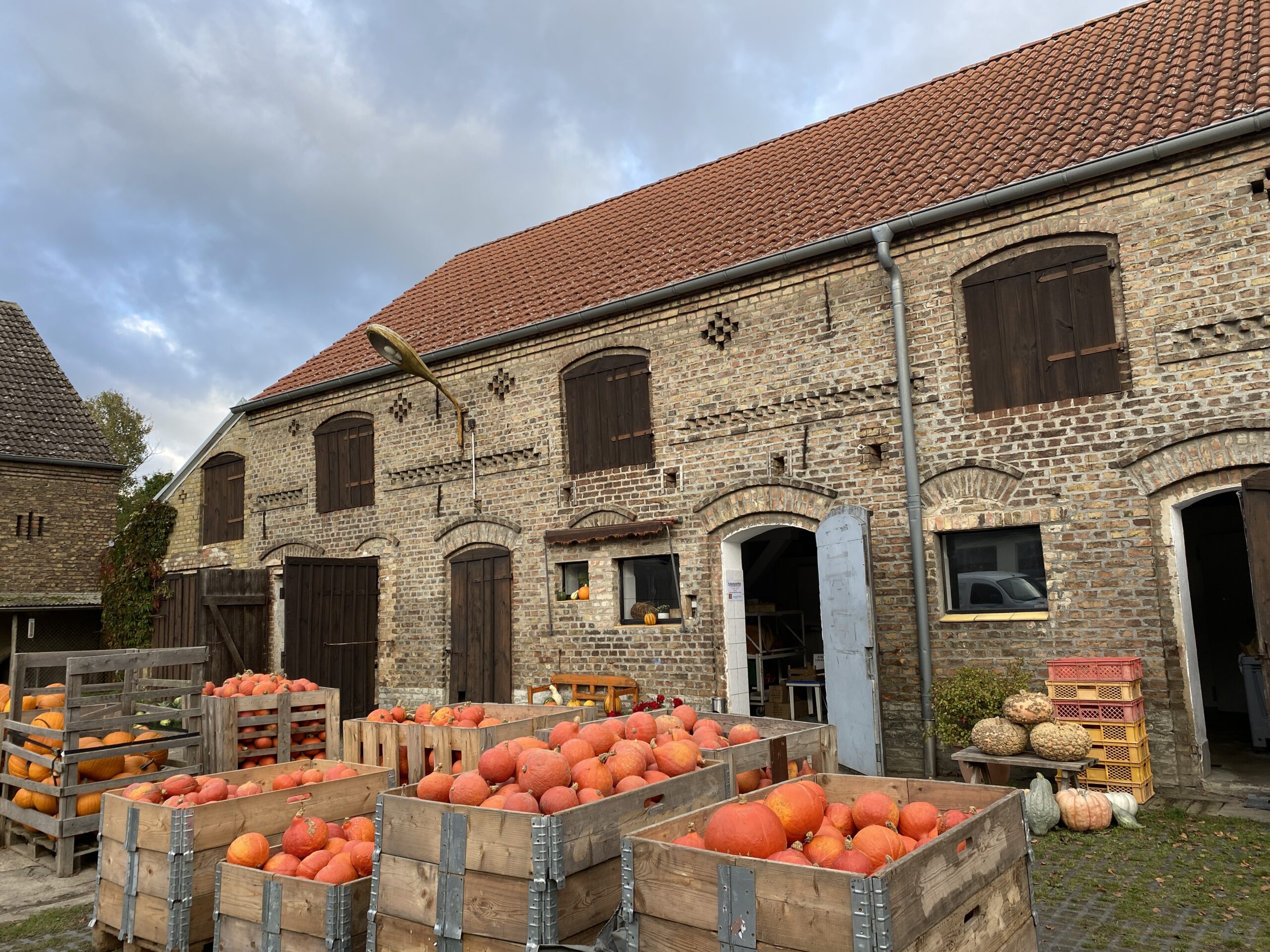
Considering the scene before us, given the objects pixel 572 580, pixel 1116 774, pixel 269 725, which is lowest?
pixel 1116 774

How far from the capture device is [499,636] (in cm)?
1255

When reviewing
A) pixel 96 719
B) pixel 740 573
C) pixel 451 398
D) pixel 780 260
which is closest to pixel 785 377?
pixel 780 260

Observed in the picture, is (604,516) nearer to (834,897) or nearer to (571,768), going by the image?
(571,768)

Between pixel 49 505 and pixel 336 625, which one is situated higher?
pixel 49 505

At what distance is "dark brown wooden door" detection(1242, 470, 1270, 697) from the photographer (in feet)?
22.9

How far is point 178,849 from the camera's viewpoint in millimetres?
4617

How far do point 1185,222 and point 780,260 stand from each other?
13.0 ft

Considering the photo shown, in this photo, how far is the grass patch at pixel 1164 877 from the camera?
16.3ft

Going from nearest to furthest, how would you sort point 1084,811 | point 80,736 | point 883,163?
point 1084,811
point 80,736
point 883,163

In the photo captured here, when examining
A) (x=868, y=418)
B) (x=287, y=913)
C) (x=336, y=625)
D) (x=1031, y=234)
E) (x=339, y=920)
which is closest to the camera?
(x=339, y=920)

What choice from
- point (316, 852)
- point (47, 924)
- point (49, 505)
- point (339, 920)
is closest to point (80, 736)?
point (47, 924)

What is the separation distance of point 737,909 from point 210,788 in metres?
3.54

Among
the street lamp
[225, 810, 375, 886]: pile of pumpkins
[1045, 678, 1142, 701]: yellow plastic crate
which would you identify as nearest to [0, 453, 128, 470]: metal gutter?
the street lamp

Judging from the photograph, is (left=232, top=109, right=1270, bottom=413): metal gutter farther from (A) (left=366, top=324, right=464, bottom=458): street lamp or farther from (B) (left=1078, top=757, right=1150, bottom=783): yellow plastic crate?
(B) (left=1078, top=757, right=1150, bottom=783): yellow plastic crate
